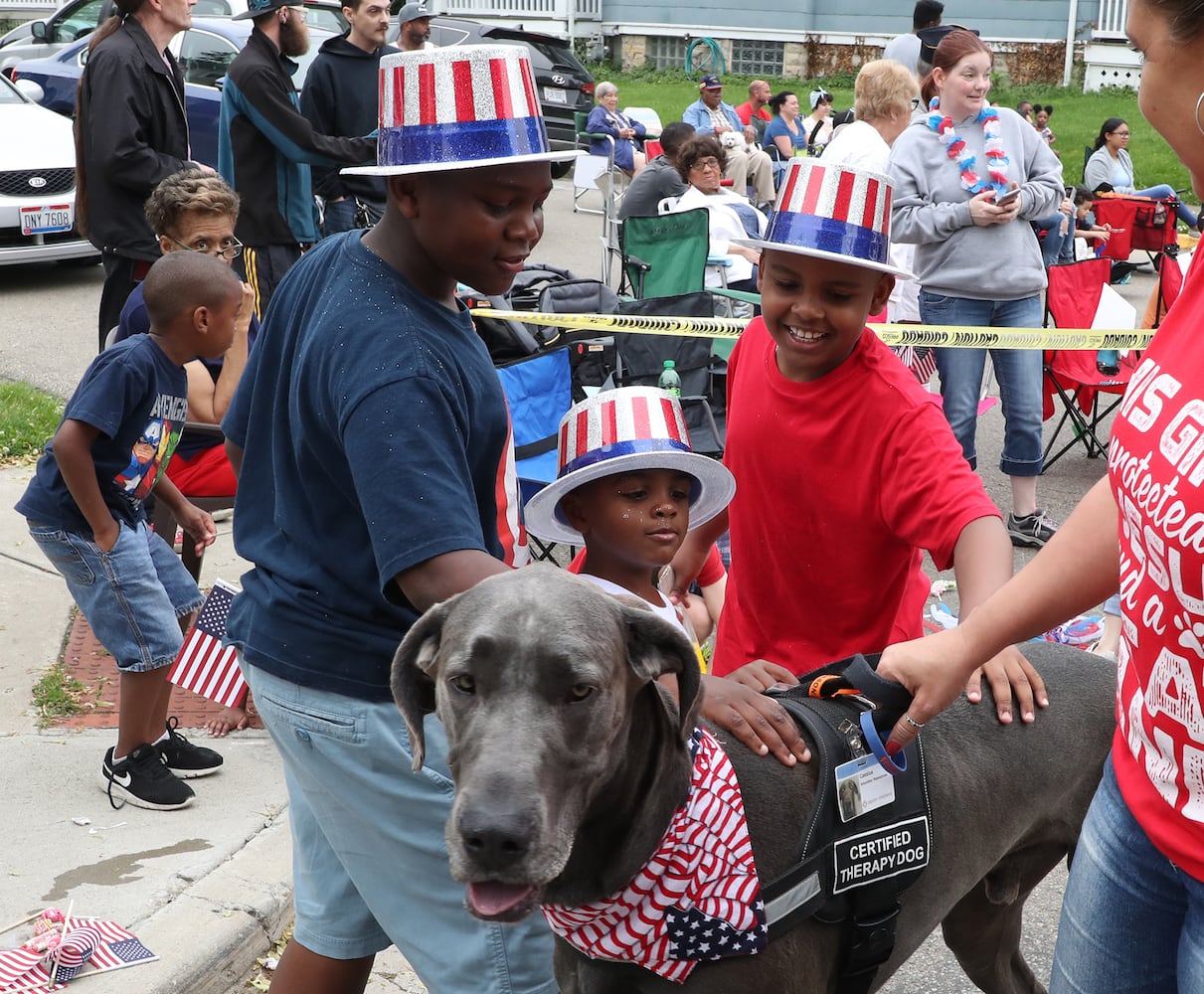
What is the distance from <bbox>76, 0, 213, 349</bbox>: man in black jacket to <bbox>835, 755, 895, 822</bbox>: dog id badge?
204 inches

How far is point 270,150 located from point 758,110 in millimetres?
15099

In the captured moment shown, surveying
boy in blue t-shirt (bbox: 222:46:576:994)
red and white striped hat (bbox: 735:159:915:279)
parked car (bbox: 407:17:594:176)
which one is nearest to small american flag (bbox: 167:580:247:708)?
boy in blue t-shirt (bbox: 222:46:576:994)

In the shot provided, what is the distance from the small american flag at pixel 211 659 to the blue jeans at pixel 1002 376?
4256 mm

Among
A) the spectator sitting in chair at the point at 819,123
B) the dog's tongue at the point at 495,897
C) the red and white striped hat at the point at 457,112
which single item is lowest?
the dog's tongue at the point at 495,897

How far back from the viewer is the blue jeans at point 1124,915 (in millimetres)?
1986

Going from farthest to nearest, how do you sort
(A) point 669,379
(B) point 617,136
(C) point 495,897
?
(B) point 617,136
(A) point 669,379
(C) point 495,897

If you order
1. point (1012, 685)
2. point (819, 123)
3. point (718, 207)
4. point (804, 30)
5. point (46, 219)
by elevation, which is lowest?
point (1012, 685)

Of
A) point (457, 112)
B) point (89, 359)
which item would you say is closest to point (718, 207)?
point (89, 359)

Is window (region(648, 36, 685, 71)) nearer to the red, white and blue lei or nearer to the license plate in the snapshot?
the license plate

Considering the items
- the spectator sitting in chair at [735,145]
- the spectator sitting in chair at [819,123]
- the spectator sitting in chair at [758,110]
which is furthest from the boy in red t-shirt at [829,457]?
the spectator sitting in chair at [758,110]

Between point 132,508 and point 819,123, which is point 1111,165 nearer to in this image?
point 819,123

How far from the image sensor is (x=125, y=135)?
21.4 ft

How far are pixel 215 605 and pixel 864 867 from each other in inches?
112

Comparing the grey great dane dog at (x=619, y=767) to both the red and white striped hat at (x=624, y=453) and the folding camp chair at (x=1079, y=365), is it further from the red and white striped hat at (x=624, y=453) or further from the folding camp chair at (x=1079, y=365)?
the folding camp chair at (x=1079, y=365)
